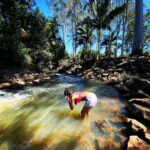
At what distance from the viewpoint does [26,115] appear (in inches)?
294

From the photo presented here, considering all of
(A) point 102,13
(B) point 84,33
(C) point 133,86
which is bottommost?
(C) point 133,86

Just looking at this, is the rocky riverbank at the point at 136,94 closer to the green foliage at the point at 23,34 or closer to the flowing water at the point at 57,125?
the flowing water at the point at 57,125

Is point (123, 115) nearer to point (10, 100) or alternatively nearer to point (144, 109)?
point (144, 109)

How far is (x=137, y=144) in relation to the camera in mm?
5055

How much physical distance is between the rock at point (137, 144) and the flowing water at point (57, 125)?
0.34 metres

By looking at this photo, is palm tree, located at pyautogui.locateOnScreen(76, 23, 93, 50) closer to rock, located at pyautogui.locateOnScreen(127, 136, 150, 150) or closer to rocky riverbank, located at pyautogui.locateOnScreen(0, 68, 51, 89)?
rocky riverbank, located at pyautogui.locateOnScreen(0, 68, 51, 89)

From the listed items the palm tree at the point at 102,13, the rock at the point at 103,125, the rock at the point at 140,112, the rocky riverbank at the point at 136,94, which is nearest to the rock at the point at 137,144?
the rocky riverbank at the point at 136,94

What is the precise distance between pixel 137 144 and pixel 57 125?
2.40m

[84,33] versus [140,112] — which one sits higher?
[84,33]

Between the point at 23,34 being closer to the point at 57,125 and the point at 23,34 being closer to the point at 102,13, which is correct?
the point at 102,13

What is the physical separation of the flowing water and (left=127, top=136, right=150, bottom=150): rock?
13.3 inches

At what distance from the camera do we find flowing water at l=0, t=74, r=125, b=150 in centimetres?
548

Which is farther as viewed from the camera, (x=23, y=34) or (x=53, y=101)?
(x=23, y=34)

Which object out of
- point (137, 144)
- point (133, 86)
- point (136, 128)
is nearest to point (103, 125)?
point (136, 128)
